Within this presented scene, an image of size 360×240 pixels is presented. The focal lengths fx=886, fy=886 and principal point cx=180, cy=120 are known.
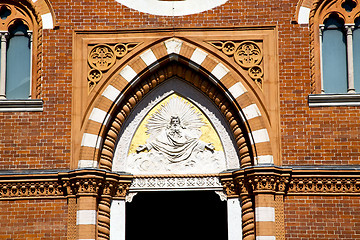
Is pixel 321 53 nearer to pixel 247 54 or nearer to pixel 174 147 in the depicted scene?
pixel 247 54

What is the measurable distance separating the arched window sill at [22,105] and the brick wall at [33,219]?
1702 mm

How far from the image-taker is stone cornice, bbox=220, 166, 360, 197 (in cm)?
1575

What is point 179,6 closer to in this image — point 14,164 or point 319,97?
point 319,97

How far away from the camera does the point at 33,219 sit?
1598 cm

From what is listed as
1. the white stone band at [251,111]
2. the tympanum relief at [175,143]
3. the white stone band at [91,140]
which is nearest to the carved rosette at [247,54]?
the white stone band at [251,111]

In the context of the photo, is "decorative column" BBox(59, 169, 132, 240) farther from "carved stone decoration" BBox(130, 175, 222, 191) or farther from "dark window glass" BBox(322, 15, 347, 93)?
"dark window glass" BBox(322, 15, 347, 93)

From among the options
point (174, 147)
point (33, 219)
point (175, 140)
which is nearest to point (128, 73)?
point (175, 140)

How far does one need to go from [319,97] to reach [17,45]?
576 centimetres

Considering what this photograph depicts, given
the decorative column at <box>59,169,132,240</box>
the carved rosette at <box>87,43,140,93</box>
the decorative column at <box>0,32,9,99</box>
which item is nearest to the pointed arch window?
the decorative column at <box>0,32,9,99</box>

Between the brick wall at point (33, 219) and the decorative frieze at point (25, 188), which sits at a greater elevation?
the decorative frieze at point (25, 188)

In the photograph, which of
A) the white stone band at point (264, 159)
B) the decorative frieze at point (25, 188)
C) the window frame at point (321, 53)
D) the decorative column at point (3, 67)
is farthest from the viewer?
the decorative column at point (3, 67)

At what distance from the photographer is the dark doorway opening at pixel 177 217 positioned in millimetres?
20969

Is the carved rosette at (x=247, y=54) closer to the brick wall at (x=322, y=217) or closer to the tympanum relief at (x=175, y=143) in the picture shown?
the tympanum relief at (x=175, y=143)

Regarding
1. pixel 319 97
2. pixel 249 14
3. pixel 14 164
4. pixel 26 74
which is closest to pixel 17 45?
pixel 26 74
